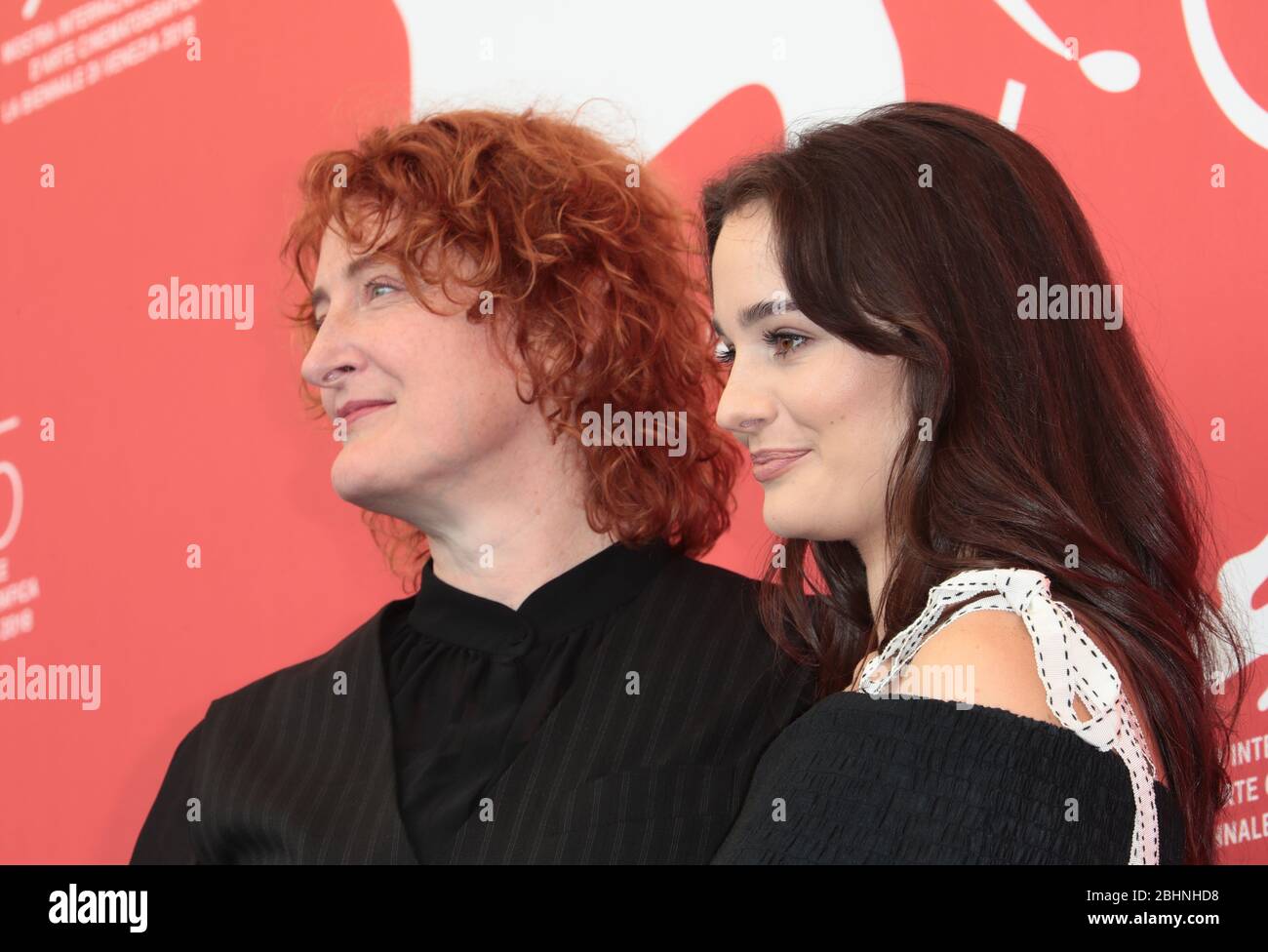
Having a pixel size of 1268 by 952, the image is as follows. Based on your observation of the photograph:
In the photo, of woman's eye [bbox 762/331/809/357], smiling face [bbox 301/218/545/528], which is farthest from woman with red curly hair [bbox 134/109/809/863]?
woman's eye [bbox 762/331/809/357]

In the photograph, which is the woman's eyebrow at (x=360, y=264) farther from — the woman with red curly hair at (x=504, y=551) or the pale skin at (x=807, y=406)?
the pale skin at (x=807, y=406)

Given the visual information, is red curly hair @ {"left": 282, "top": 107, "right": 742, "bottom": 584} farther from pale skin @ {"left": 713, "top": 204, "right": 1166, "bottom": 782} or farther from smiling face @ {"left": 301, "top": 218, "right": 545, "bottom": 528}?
pale skin @ {"left": 713, "top": 204, "right": 1166, "bottom": 782}

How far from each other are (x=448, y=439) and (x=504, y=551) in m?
0.17

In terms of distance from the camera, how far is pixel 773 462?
1.48 m

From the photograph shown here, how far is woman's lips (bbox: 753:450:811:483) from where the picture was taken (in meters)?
1.46

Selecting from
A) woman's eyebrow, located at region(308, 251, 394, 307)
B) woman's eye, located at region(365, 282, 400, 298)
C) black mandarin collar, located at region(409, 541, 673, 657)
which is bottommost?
black mandarin collar, located at region(409, 541, 673, 657)

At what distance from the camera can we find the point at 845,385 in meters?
1.39

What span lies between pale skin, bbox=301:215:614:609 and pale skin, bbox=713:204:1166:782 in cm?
44

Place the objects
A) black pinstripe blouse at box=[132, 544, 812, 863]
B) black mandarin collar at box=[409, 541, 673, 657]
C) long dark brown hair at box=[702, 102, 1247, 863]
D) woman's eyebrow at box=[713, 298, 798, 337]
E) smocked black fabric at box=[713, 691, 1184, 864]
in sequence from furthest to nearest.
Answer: black mandarin collar at box=[409, 541, 673, 657] → black pinstripe blouse at box=[132, 544, 812, 863] → woman's eyebrow at box=[713, 298, 798, 337] → long dark brown hair at box=[702, 102, 1247, 863] → smocked black fabric at box=[713, 691, 1184, 864]

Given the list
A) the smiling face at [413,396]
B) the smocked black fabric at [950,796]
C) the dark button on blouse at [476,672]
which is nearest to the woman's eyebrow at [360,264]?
the smiling face at [413,396]

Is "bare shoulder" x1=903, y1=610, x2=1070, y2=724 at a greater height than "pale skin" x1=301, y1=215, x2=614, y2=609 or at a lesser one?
lesser
